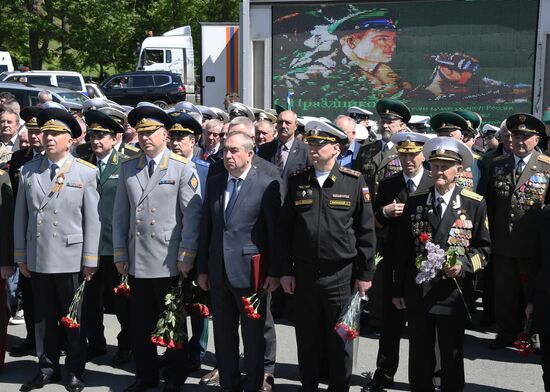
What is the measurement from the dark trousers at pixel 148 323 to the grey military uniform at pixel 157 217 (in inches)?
4.8

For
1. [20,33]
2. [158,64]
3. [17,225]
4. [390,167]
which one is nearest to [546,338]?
[390,167]

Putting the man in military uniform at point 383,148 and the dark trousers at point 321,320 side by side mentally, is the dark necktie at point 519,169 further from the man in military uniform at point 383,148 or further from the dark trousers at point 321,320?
the dark trousers at point 321,320

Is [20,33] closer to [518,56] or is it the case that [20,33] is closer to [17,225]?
[518,56]

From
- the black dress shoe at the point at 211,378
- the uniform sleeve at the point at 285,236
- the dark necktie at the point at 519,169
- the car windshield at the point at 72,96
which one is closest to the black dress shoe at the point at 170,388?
the black dress shoe at the point at 211,378

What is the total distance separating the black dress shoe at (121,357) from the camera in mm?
6574

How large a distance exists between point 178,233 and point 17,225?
140 cm

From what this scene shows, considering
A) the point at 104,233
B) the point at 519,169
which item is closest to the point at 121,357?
the point at 104,233

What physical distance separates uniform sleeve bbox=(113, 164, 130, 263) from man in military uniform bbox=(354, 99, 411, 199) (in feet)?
8.40

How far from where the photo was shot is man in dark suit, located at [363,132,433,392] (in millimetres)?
5887

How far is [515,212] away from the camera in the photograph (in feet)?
22.5

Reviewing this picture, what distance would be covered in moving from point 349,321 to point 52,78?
22871 millimetres

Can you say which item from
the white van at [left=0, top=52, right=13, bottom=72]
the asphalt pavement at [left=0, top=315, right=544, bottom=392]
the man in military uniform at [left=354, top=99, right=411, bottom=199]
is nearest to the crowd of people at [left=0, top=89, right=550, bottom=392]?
the asphalt pavement at [left=0, top=315, right=544, bottom=392]

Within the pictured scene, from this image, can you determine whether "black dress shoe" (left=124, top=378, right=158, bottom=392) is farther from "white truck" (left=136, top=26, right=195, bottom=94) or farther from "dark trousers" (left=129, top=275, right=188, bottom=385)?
"white truck" (left=136, top=26, right=195, bottom=94)

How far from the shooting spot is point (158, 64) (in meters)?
32.5
